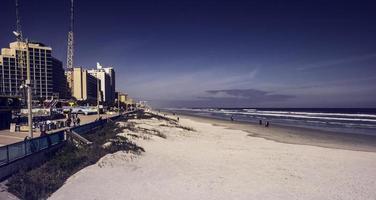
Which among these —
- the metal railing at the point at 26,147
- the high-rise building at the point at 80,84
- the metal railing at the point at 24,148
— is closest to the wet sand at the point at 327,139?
the metal railing at the point at 26,147

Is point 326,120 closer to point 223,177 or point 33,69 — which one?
point 223,177

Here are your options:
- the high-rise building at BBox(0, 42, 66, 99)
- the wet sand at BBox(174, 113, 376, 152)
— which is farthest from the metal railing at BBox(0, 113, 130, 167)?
the high-rise building at BBox(0, 42, 66, 99)

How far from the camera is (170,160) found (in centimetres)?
1731

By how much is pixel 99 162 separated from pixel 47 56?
147947 mm

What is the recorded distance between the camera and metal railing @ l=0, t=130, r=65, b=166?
38.7 feet

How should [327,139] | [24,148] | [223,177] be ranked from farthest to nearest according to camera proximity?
1. [327,139]
2. [223,177]
3. [24,148]

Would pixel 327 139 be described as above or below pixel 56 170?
below

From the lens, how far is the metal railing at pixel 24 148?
11798 millimetres

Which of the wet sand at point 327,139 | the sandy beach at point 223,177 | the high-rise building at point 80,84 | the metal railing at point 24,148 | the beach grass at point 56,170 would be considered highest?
the high-rise building at point 80,84

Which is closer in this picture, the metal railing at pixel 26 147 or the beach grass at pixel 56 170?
the beach grass at pixel 56 170

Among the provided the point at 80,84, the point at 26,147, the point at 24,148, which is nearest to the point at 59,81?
the point at 80,84

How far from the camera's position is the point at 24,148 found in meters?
13.2

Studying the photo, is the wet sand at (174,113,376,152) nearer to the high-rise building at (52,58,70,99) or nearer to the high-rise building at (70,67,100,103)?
the high-rise building at (52,58,70,99)

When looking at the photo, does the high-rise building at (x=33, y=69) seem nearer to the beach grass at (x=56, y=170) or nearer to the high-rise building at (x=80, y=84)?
the high-rise building at (x=80, y=84)
